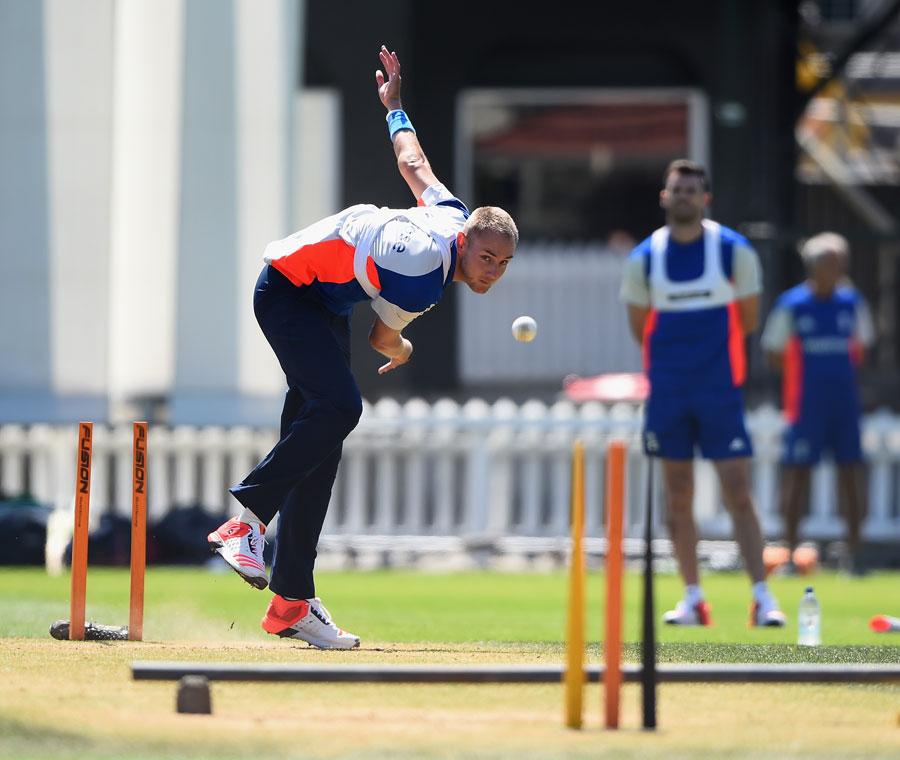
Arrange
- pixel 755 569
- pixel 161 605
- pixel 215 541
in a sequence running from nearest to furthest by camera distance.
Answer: pixel 215 541 → pixel 755 569 → pixel 161 605

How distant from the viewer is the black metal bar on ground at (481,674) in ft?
14.9

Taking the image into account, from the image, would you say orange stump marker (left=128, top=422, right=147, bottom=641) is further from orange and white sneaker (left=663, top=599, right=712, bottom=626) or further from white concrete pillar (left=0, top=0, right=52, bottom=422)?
white concrete pillar (left=0, top=0, right=52, bottom=422)

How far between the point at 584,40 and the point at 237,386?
5.84 m

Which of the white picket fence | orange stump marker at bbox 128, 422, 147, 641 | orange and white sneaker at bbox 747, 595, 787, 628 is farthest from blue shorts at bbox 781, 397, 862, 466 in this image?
orange stump marker at bbox 128, 422, 147, 641

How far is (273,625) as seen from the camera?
6.41 meters

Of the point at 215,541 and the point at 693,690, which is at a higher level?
the point at 215,541

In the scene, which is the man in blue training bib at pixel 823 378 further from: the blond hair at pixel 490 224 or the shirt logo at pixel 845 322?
the blond hair at pixel 490 224

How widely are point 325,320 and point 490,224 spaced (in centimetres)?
80

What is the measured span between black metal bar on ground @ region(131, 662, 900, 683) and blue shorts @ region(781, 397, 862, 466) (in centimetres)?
836

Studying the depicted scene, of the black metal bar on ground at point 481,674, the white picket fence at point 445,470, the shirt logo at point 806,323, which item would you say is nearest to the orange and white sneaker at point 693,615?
the black metal bar on ground at point 481,674

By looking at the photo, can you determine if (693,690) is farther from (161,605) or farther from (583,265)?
(583,265)

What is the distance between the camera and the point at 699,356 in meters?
8.23

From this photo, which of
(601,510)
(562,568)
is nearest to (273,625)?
(562,568)

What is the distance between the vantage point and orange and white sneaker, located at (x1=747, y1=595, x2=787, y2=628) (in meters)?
8.07
